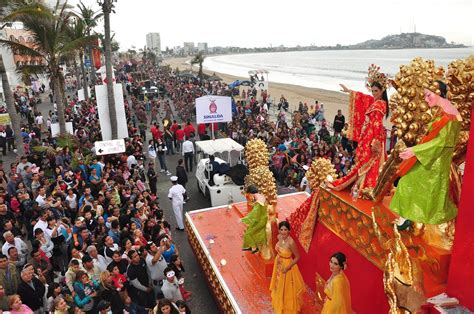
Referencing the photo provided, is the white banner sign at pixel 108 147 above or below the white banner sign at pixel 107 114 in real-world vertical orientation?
below

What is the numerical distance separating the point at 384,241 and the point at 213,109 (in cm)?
1212

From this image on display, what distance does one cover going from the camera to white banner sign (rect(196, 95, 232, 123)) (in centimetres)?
1620

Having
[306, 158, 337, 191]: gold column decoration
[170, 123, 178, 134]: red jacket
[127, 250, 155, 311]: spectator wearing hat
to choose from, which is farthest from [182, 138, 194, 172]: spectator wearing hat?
[127, 250, 155, 311]: spectator wearing hat

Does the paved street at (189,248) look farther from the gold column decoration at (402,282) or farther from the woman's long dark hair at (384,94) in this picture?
the woman's long dark hair at (384,94)

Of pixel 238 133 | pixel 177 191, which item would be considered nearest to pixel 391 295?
pixel 177 191

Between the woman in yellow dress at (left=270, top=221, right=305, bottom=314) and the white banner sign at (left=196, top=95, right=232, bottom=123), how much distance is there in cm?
1066

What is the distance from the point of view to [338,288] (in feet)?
16.4

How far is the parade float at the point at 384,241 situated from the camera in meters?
4.07

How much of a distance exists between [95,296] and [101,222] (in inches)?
84.9

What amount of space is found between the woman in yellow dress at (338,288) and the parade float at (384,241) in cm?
46

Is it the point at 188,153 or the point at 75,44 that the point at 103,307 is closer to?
the point at 188,153

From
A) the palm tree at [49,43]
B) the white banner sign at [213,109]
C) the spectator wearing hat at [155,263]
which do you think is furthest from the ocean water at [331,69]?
the spectator wearing hat at [155,263]

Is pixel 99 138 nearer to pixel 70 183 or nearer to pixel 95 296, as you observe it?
pixel 70 183

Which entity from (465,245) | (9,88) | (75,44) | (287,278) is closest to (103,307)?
(287,278)
